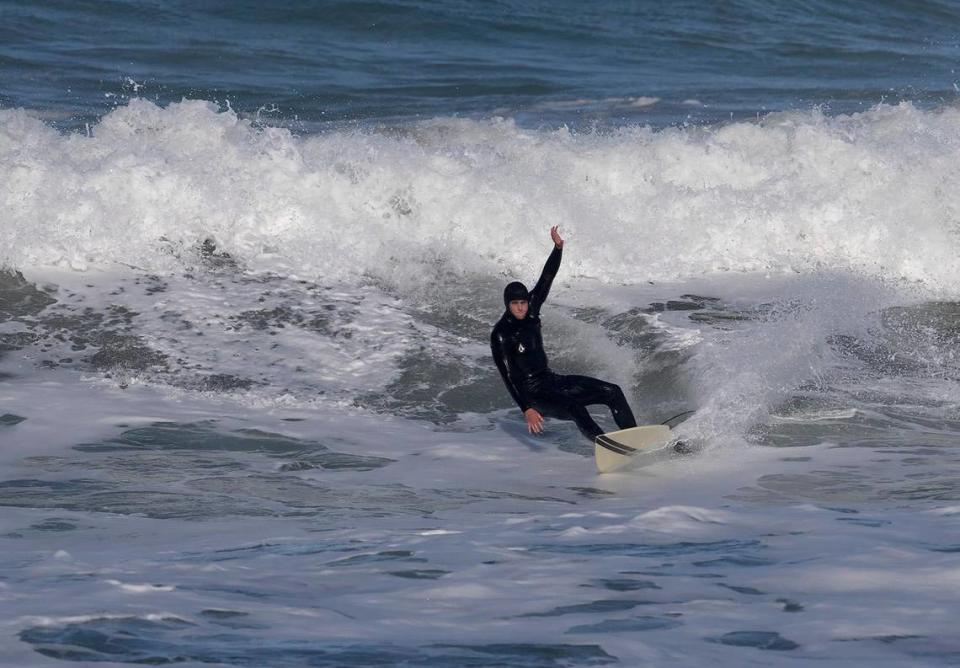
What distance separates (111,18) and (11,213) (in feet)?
32.9

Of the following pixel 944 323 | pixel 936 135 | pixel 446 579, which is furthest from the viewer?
pixel 936 135

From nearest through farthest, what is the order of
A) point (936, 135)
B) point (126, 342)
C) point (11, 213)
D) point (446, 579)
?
point (446, 579)
point (126, 342)
point (11, 213)
point (936, 135)

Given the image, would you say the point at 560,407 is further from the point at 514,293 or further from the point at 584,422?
the point at 514,293

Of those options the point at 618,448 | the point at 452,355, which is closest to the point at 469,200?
the point at 452,355

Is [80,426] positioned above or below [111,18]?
below

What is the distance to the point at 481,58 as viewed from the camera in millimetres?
21641

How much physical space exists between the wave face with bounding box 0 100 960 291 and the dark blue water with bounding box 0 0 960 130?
2.74 metres

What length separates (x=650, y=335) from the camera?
11.0 m

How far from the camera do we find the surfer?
875 centimetres

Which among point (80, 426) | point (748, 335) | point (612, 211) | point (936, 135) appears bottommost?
point (80, 426)

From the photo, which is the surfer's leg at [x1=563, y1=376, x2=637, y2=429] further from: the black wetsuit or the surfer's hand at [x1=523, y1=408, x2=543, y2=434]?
the surfer's hand at [x1=523, y1=408, x2=543, y2=434]

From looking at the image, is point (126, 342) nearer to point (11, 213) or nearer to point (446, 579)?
point (11, 213)

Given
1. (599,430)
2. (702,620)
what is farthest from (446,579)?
(599,430)

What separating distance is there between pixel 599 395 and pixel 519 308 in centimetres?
81
